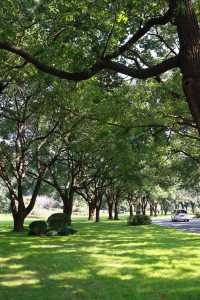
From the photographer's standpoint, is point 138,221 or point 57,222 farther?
point 138,221

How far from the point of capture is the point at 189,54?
22.8 ft

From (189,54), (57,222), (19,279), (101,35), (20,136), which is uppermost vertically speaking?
(20,136)

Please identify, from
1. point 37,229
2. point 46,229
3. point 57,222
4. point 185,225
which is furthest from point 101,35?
point 185,225

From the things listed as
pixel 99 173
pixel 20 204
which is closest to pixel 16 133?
pixel 20 204

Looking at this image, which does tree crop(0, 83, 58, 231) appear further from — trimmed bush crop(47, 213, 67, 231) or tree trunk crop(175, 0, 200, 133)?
tree trunk crop(175, 0, 200, 133)

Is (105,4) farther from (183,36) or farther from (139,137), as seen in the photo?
(139,137)

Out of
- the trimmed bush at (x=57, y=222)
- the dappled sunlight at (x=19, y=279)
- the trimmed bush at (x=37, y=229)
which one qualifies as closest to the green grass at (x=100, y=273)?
the dappled sunlight at (x=19, y=279)

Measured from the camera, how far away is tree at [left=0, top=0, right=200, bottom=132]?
700cm

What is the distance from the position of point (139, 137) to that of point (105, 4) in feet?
33.9

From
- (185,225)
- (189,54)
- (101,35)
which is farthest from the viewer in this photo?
(185,225)

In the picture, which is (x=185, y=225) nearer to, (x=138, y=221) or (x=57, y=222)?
(x=138, y=221)

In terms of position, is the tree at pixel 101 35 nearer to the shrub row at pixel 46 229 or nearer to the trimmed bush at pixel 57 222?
the shrub row at pixel 46 229

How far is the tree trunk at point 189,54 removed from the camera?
674 centimetres

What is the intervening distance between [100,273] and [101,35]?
224 inches
